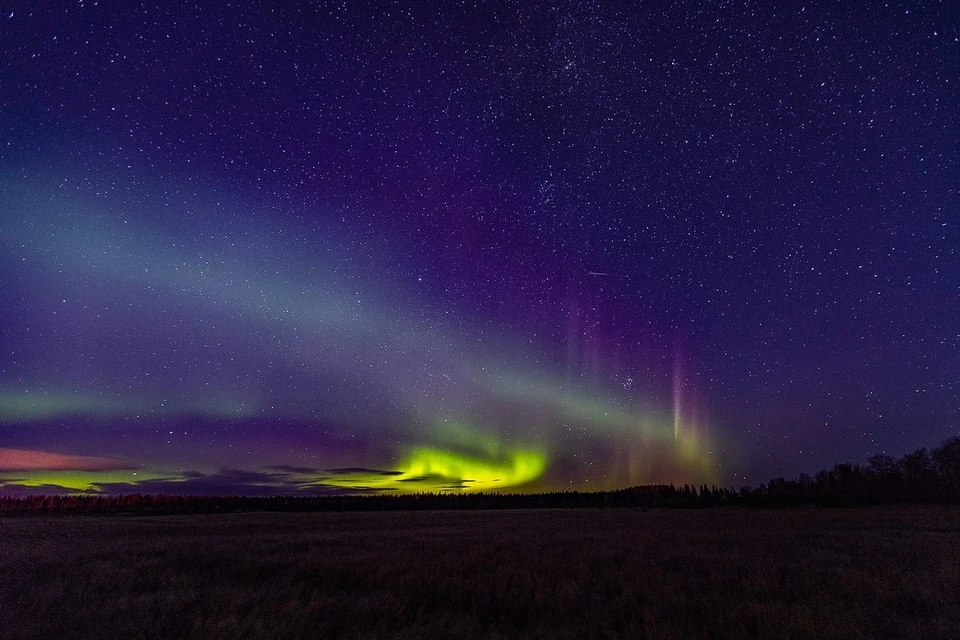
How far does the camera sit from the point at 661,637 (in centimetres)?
674

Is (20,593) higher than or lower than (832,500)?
higher

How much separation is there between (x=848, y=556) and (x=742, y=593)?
6.94 meters

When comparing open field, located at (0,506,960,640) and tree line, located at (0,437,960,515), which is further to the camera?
tree line, located at (0,437,960,515)

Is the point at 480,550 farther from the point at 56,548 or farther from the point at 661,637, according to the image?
the point at 56,548

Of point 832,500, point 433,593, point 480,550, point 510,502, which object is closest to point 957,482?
point 832,500

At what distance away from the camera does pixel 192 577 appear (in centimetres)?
1204

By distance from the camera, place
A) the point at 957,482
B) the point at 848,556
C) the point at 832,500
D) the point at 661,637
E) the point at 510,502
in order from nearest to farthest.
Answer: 1. the point at 661,637
2. the point at 848,556
3. the point at 957,482
4. the point at 832,500
5. the point at 510,502

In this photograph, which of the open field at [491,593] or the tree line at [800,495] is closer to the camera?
the open field at [491,593]

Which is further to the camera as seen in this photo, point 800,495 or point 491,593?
point 800,495

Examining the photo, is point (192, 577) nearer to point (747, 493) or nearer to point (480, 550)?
point (480, 550)

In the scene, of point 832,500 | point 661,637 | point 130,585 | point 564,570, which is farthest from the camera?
point 832,500

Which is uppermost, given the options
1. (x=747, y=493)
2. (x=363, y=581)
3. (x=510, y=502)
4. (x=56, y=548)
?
(x=363, y=581)

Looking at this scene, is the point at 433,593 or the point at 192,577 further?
the point at 192,577

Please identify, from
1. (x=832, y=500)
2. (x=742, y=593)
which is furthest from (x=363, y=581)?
(x=832, y=500)
